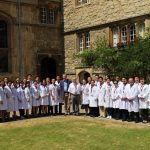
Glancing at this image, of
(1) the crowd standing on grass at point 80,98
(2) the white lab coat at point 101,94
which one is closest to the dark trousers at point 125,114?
(1) the crowd standing on grass at point 80,98

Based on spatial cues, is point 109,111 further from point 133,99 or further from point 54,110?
point 54,110

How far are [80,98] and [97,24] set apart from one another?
8465 mm

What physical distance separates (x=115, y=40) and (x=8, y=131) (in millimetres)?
12795

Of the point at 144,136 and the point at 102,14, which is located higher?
the point at 102,14

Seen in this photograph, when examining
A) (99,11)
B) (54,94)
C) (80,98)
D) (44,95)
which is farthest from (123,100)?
(99,11)

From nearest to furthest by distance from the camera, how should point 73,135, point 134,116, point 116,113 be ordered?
1. point 73,135
2. point 134,116
3. point 116,113

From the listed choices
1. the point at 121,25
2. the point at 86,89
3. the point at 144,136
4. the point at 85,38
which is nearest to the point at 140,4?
the point at 121,25

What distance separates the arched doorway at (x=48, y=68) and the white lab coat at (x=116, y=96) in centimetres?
1172

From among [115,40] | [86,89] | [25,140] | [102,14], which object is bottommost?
[25,140]

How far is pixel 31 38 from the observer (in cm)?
2705

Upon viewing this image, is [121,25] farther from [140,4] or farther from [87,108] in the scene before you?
[87,108]

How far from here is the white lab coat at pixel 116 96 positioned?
664 inches

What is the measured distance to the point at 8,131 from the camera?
14031 mm

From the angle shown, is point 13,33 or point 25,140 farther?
point 13,33
